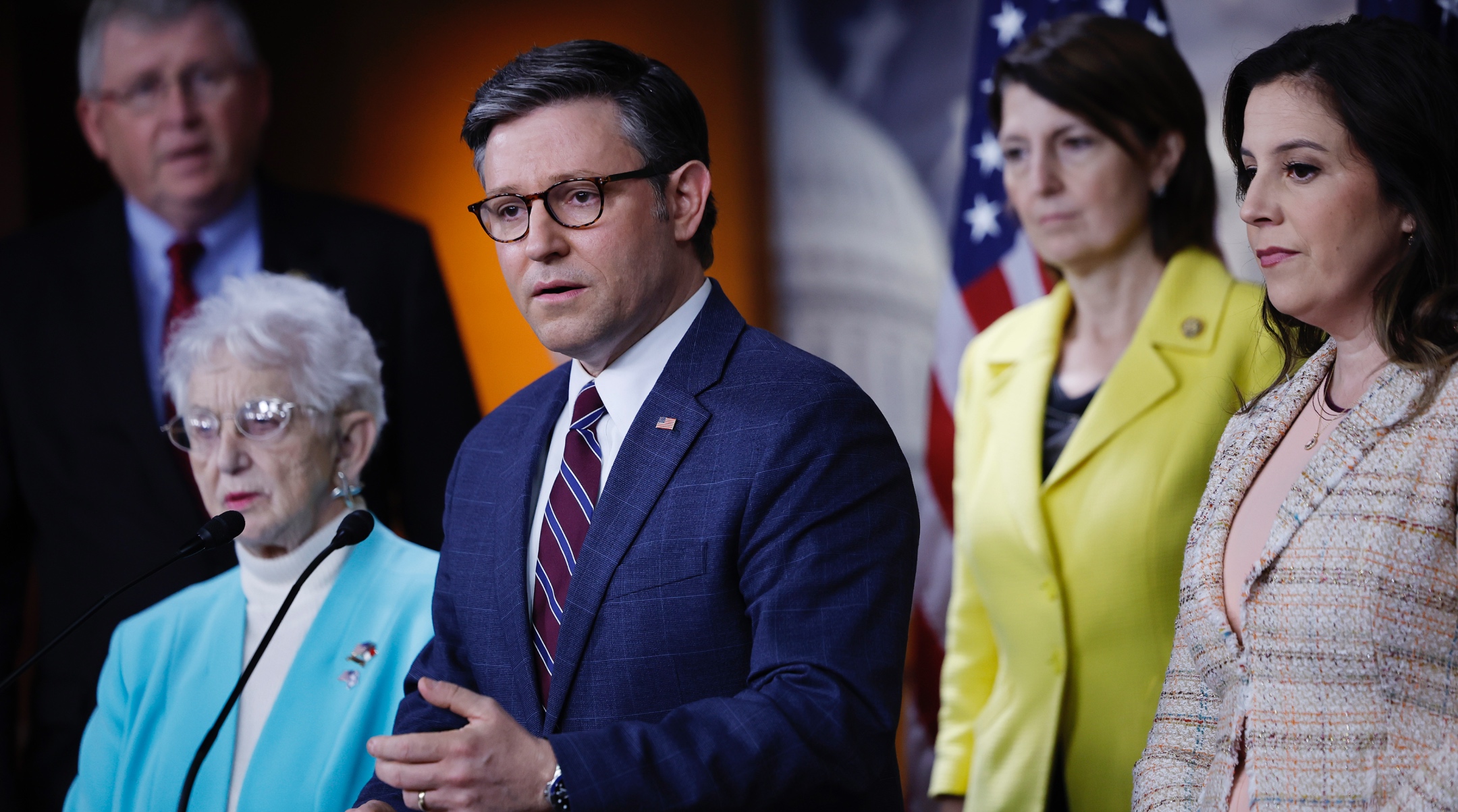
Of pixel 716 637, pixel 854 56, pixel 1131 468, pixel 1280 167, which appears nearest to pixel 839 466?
pixel 716 637

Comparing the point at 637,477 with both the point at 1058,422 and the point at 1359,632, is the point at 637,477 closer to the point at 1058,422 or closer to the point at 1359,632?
the point at 1359,632

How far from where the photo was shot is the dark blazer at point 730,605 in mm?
1536

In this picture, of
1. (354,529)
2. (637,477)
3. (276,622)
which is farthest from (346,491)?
(637,477)

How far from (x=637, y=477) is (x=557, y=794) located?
1.46 ft

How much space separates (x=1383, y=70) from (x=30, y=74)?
13.3 ft

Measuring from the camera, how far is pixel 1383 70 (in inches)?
66.3

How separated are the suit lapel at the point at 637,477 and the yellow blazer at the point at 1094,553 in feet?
3.36

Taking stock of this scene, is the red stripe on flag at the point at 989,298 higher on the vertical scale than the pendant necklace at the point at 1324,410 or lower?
higher

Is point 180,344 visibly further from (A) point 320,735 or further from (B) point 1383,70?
(B) point 1383,70

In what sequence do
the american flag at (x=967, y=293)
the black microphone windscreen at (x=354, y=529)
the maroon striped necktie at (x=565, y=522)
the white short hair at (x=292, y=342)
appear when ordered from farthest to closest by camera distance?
the american flag at (x=967, y=293) → the white short hair at (x=292, y=342) → the black microphone windscreen at (x=354, y=529) → the maroon striped necktie at (x=565, y=522)

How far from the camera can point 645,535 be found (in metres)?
1.73

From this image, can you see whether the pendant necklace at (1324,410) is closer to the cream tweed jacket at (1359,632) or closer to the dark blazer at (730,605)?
the cream tweed jacket at (1359,632)

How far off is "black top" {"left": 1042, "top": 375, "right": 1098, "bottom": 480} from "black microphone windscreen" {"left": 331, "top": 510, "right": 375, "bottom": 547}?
1362mm

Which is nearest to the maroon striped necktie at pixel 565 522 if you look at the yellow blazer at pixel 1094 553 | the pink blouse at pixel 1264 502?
the pink blouse at pixel 1264 502
